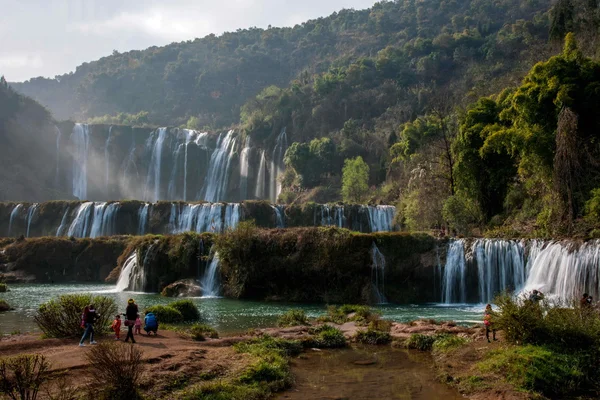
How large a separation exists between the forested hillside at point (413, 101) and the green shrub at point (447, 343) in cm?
1394

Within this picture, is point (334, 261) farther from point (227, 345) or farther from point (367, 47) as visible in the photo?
point (367, 47)

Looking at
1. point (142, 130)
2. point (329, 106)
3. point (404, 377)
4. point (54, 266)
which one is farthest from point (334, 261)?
point (142, 130)

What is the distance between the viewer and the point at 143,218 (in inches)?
2190

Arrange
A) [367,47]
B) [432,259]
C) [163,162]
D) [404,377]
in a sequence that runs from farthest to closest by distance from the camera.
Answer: [367,47]
[163,162]
[432,259]
[404,377]

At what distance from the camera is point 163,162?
87.9 meters

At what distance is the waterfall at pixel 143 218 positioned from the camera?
2180 inches

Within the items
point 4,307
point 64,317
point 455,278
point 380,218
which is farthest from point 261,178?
point 64,317

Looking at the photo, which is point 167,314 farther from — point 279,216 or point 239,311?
point 279,216

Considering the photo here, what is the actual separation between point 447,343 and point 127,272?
90.8ft

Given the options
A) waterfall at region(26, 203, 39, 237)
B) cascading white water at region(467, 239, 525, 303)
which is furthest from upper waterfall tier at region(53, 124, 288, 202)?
cascading white water at region(467, 239, 525, 303)

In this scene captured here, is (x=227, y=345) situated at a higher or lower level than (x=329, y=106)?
lower

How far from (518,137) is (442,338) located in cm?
1987

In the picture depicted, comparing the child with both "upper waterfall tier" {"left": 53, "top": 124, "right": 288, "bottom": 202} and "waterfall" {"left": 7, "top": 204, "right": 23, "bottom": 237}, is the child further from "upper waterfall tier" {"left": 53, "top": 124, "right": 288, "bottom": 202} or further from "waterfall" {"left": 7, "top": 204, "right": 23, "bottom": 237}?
"upper waterfall tier" {"left": 53, "top": 124, "right": 288, "bottom": 202}

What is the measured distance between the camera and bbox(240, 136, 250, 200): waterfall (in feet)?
270
